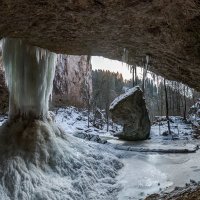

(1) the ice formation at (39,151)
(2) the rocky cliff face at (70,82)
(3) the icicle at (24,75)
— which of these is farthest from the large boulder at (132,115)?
(2) the rocky cliff face at (70,82)

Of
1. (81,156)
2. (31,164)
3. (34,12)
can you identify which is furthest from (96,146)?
(34,12)

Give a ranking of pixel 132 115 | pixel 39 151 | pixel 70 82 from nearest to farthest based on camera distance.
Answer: pixel 39 151, pixel 132 115, pixel 70 82

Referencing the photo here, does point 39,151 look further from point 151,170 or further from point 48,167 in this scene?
point 151,170

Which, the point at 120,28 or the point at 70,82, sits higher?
the point at 70,82

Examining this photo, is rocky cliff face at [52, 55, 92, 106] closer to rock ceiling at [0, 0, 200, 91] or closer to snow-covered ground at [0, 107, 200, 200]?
snow-covered ground at [0, 107, 200, 200]

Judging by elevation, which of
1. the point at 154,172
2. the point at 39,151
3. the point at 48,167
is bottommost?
the point at 154,172

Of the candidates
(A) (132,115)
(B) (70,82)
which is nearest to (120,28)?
(A) (132,115)

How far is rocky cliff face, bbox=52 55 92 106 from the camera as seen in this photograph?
30.7m

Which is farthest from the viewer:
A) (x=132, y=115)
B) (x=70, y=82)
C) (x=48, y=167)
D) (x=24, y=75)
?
(x=70, y=82)

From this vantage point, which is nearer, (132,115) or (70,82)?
(132,115)

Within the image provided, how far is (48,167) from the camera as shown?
27.5 feet

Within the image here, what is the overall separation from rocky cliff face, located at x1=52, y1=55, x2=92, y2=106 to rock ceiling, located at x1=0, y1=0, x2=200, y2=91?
20.9 meters

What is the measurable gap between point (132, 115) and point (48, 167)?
1081 centimetres

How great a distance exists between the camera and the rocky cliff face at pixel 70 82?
30667mm
